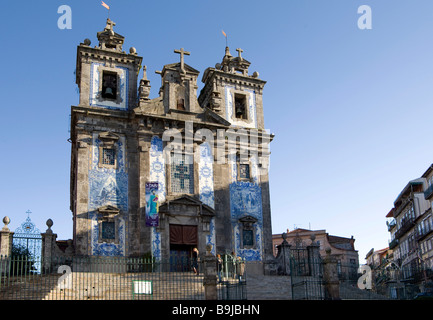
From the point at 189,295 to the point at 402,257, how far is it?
1670 inches

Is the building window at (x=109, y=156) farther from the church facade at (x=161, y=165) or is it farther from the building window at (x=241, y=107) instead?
the building window at (x=241, y=107)

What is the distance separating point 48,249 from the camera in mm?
23406

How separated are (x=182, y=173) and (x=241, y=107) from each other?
6.63 metres

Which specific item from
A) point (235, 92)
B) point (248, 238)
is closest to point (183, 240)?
point (248, 238)

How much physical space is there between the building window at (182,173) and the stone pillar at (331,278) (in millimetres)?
11562

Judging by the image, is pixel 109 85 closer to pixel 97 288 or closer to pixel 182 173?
pixel 182 173

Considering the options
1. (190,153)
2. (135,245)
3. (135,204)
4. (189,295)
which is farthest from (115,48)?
(189,295)

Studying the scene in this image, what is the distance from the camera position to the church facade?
26.3 meters

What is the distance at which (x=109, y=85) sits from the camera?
1152 inches

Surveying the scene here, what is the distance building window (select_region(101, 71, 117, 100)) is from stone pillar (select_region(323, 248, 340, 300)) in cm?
1586

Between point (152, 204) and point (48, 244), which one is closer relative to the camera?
point (48, 244)

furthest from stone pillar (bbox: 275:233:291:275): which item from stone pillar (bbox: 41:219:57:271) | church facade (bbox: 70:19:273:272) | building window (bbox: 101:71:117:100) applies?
building window (bbox: 101:71:117:100)

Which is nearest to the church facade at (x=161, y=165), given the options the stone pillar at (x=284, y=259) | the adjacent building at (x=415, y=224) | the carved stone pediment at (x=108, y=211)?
the carved stone pediment at (x=108, y=211)

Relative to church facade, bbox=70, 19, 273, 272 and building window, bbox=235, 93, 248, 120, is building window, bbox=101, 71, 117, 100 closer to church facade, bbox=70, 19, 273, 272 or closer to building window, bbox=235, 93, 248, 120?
church facade, bbox=70, 19, 273, 272
